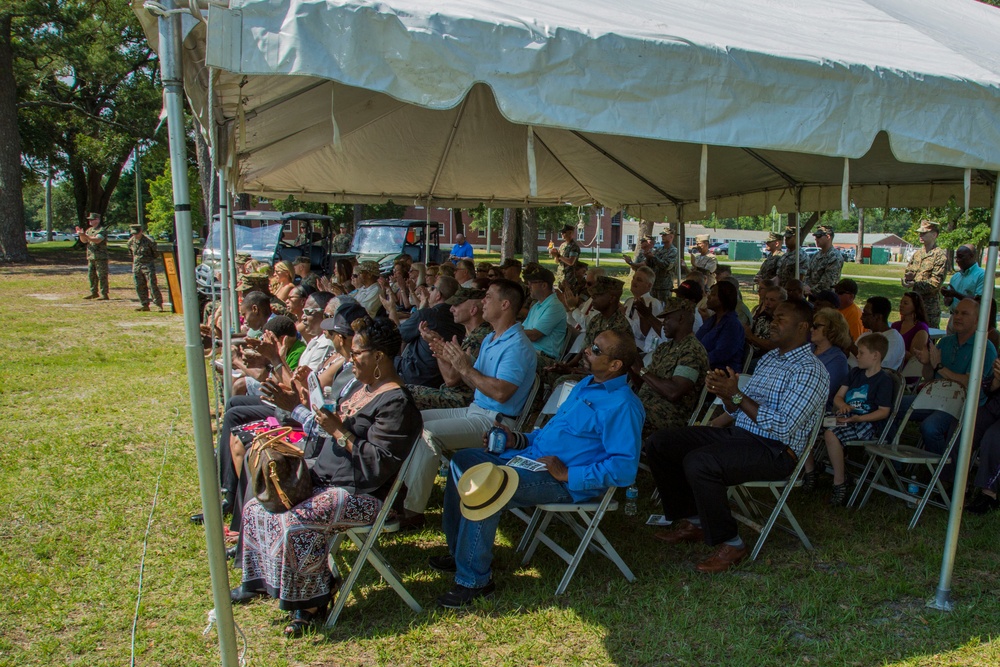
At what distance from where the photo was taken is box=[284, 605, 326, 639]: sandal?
3.21 metres

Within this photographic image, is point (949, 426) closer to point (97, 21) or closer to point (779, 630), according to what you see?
point (779, 630)

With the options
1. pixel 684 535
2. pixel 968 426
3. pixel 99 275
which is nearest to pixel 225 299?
pixel 684 535

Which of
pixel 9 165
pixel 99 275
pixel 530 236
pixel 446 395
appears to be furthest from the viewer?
pixel 9 165

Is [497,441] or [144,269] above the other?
[144,269]

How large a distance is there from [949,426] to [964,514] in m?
0.52

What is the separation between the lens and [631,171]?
26.4 feet

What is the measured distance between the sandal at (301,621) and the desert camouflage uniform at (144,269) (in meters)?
12.7

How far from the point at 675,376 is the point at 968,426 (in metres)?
1.65

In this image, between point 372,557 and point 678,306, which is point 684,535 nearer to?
point 678,306

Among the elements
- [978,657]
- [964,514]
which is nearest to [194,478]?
[978,657]

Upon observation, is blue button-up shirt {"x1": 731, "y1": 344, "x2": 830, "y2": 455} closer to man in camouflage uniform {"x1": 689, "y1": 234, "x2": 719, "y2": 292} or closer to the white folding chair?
the white folding chair

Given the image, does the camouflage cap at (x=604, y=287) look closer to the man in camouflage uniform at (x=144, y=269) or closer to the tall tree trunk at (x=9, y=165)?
the man in camouflage uniform at (x=144, y=269)

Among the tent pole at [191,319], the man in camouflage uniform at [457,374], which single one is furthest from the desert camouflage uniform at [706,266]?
the tent pole at [191,319]

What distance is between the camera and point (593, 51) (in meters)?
2.78
